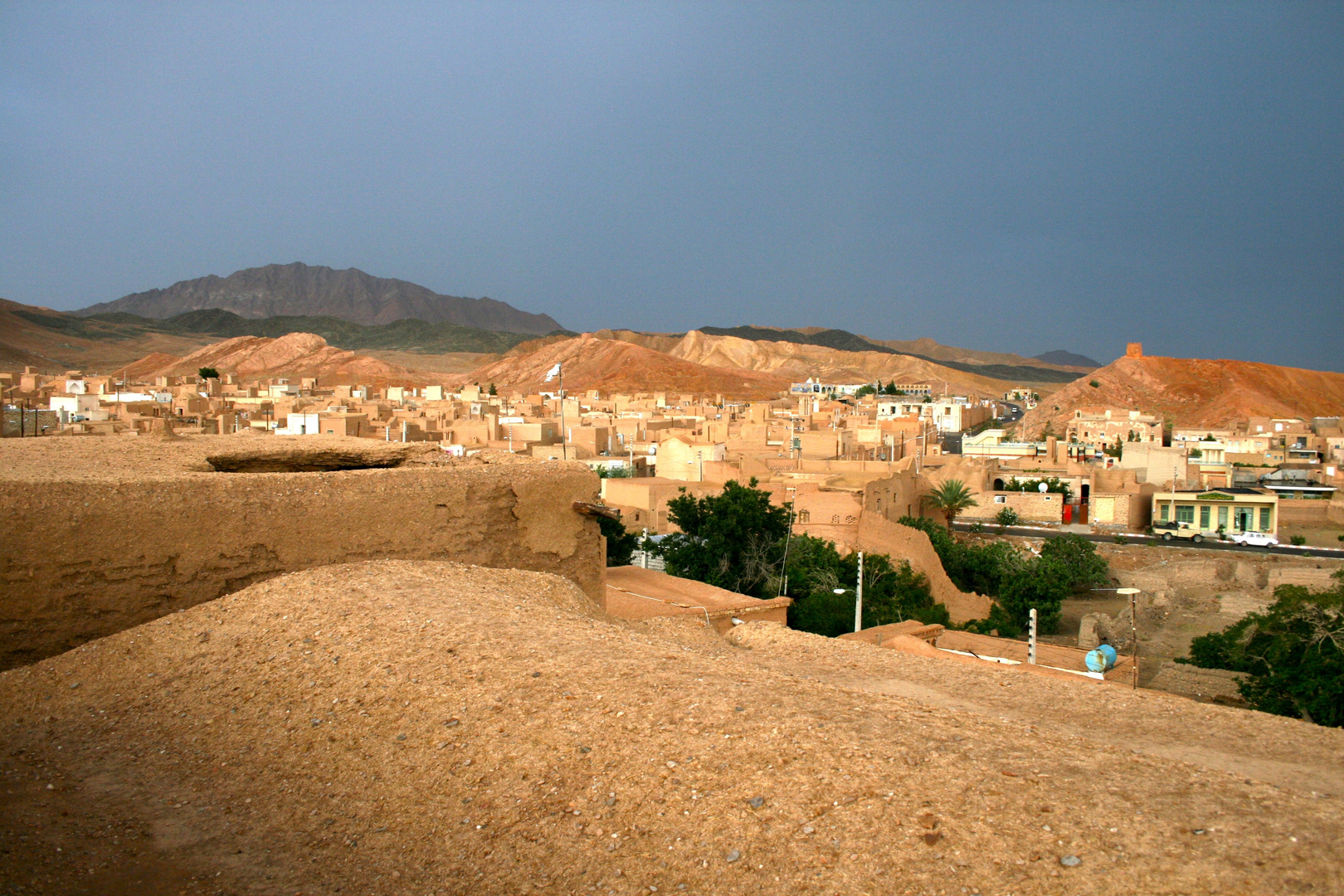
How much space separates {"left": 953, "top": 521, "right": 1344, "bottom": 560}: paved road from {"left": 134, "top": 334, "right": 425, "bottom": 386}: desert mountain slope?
218 ft

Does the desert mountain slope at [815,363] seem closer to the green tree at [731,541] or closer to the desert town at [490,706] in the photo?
the green tree at [731,541]

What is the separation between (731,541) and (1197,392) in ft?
237

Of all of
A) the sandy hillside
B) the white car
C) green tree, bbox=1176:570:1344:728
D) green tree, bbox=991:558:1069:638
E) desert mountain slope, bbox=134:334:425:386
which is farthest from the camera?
desert mountain slope, bbox=134:334:425:386

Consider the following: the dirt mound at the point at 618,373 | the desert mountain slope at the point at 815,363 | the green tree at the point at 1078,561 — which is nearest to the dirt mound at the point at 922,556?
the green tree at the point at 1078,561

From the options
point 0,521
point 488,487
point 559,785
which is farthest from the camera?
point 488,487

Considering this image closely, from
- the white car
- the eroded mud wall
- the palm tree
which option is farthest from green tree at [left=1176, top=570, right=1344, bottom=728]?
the white car

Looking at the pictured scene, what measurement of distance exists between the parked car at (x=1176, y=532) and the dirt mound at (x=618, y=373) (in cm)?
6052

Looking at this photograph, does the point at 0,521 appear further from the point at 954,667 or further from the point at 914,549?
the point at 914,549

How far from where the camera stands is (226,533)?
5621mm

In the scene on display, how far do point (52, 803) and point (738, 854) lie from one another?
2.52 meters

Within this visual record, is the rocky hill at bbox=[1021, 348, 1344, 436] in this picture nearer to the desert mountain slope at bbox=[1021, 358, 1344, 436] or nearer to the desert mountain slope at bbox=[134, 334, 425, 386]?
the desert mountain slope at bbox=[1021, 358, 1344, 436]

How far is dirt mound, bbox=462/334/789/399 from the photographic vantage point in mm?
96125

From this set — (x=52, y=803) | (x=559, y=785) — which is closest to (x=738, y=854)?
(x=559, y=785)

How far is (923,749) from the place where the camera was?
11.3 ft
